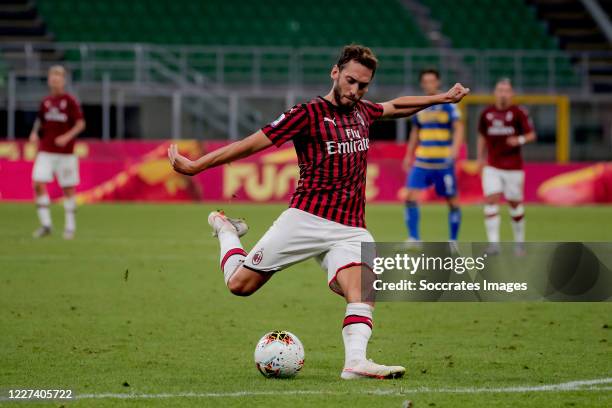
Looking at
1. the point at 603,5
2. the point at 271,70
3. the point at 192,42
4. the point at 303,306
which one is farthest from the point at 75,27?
the point at 303,306

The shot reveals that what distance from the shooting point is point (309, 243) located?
669cm

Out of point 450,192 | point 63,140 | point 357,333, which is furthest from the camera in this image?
point 63,140

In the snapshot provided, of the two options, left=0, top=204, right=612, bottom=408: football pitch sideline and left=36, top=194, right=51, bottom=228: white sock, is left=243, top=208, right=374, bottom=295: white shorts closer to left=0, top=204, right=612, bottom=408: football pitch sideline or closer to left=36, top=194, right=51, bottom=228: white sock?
left=0, top=204, right=612, bottom=408: football pitch sideline

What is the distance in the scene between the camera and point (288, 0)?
109 ft

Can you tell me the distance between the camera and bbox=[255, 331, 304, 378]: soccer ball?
6641 millimetres

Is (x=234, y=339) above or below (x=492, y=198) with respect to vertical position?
below

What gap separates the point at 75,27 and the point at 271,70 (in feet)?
18.3

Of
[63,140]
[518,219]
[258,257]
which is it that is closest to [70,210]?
[63,140]

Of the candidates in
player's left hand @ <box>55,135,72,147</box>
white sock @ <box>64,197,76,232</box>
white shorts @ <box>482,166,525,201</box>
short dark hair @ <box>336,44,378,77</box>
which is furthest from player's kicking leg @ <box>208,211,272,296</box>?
white sock @ <box>64,197,76,232</box>

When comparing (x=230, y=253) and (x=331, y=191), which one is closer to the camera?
(x=331, y=191)

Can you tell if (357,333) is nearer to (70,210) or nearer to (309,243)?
(309,243)

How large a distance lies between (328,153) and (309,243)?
556mm

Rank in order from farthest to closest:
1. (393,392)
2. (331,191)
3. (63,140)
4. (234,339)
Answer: (63,140) → (234,339) → (331,191) → (393,392)

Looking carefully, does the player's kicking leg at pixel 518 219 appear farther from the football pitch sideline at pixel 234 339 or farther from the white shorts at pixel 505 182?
the football pitch sideline at pixel 234 339
